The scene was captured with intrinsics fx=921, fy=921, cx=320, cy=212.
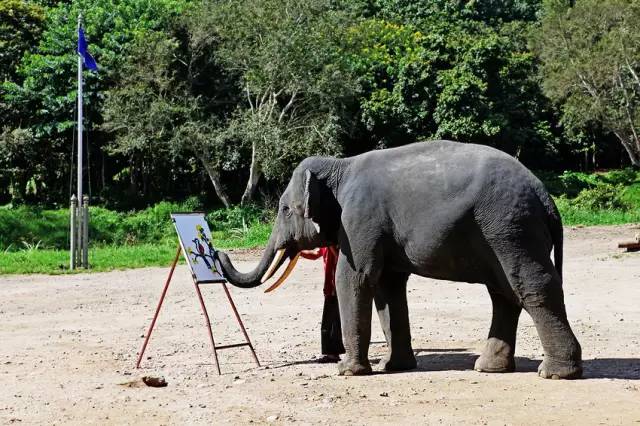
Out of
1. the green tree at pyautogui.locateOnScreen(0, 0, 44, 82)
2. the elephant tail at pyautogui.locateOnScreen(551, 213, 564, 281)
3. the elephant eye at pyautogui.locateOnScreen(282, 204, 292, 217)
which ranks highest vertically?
the green tree at pyautogui.locateOnScreen(0, 0, 44, 82)

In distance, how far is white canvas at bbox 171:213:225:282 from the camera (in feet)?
33.9

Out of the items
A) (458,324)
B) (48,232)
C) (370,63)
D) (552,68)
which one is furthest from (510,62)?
(458,324)

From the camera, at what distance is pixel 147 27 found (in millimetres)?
39406

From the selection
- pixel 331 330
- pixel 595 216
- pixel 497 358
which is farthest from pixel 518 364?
pixel 595 216

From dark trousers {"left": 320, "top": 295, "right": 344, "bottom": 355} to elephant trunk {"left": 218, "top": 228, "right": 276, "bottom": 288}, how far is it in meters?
0.92

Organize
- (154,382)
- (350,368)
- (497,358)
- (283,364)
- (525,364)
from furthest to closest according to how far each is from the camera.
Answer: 1. (283,364)
2. (525,364)
3. (350,368)
4. (497,358)
5. (154,382)

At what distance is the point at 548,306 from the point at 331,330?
2796mm

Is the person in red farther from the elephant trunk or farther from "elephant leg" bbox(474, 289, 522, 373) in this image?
"elephant leg" bbox(474, 289, 522, 373)

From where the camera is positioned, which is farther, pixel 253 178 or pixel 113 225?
pixel 253 178

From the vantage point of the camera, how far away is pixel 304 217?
9922 millimetres

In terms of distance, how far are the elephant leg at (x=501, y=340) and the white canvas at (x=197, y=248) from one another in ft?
10.1

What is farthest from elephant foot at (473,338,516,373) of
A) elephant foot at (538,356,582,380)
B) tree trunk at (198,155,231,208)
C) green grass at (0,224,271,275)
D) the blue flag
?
tree trunk at (198,155,231,208)

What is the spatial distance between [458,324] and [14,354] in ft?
20.3

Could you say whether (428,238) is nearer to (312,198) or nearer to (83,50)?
(312,198)
